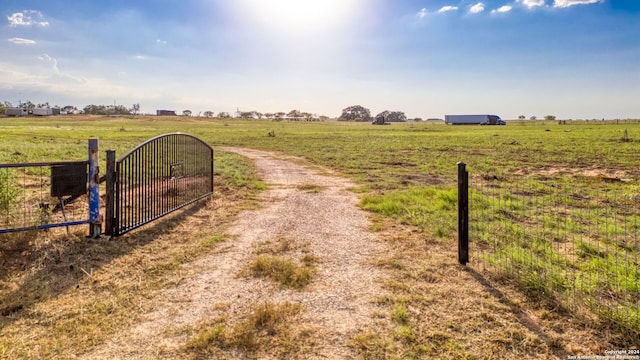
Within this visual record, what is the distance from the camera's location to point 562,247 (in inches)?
237

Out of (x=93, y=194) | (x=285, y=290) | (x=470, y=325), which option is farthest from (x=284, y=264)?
(x=93, y=194)

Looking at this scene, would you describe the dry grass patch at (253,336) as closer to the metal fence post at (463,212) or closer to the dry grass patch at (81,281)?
the dry grass patch at (81,281)

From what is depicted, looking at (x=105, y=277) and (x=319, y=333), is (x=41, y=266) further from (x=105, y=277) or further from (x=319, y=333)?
(x=319, y=333)

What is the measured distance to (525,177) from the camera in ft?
47.2

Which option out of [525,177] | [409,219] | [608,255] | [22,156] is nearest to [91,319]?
[409,219]

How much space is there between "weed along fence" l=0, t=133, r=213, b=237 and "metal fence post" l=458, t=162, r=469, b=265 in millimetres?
5179

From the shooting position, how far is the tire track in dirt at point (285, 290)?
329 cm

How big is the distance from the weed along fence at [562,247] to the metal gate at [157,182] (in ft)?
17.7

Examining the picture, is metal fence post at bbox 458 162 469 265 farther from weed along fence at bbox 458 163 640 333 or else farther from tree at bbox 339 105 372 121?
tree at bbox 339 105 372 121

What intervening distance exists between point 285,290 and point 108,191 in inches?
139

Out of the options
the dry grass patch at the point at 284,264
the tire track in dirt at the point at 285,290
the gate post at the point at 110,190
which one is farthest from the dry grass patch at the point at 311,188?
the gate post at the point at 110,190

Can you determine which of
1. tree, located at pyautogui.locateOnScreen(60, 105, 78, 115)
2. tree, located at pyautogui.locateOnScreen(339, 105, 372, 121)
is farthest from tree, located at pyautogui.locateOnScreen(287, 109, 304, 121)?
tree, located at pyautogui.locateOnScreen(60, 105, 78, 115)

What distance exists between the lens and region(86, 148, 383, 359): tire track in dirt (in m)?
3.29

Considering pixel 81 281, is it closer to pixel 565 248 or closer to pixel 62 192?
pixel 62 192
